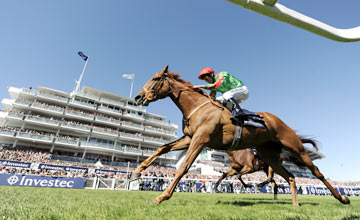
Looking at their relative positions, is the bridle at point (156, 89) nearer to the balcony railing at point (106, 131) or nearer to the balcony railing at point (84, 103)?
the balcony railing at point (106, 131)

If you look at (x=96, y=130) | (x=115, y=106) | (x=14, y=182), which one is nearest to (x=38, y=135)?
(x=96, y=130)

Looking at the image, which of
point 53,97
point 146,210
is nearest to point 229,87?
point 146,210

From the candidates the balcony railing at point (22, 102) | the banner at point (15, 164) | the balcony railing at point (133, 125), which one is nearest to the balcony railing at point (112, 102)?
the balcony railing at point (133, 125)

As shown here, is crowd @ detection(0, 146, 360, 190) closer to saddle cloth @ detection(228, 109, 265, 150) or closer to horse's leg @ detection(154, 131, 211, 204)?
saddle cloth @ detection(228, 109, 265, 150)

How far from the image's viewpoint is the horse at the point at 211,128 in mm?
3838

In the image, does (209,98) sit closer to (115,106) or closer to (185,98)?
(185,98)

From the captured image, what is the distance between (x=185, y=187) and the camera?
737 inches

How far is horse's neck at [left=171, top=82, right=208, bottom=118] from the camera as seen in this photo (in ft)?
14.4

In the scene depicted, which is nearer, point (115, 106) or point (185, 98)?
point (185, 98)

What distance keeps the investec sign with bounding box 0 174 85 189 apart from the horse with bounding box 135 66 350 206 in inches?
490

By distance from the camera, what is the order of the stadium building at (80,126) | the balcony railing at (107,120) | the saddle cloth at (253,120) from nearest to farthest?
the saddle cloth at (253,120)
the stadium building at (80,126)
the balcony railing at (107,120)

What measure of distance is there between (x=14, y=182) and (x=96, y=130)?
3157 centimetres

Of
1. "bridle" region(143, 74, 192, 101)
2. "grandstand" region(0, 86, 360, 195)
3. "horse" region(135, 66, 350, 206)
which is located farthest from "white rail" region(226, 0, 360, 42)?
"grandstand" region(0, 86, 360, 195)

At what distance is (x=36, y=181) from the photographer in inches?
494
